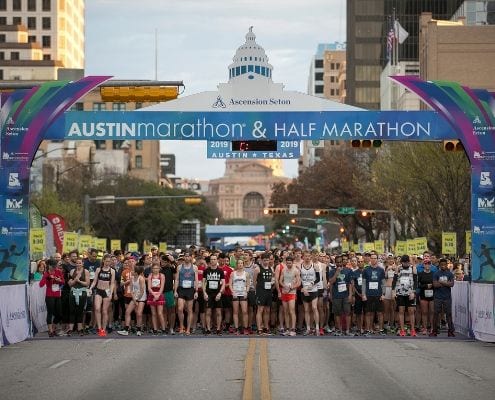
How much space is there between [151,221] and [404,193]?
45.1 m

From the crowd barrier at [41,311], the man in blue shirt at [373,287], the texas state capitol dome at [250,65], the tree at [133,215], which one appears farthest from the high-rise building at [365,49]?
the man in blue shirt at [373,287]

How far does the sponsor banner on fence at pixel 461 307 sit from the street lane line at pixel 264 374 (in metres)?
6.02

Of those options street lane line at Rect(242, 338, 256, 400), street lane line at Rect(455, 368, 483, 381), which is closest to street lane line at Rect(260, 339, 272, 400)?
street lane line at Rect(242, 338, 256, 400)

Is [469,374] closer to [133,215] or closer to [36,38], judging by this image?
[133,215]

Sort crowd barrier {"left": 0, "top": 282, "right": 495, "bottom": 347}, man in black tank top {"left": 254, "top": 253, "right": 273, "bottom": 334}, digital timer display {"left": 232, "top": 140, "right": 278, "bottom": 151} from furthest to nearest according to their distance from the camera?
digital timer display {"left": 232, "top": 140, "right": 278, "bottom": 151}
man in black tank top {"left": 254, "top": 253, "right": 273, "bottom": 334}
crowd barrier {"left": 0, "top": 282, "right": 495, "bottom": 347}

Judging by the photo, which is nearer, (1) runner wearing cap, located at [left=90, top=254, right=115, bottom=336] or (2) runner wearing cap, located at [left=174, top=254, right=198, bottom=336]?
(1) runner wearing cap, located at [left=90, top=254, right=115, bottom=336]

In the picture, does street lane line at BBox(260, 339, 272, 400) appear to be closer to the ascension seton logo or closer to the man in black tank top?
the man in black tank top

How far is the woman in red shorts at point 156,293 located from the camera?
91.3 feet

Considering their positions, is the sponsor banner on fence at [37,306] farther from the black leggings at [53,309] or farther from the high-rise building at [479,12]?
the high-rise building at [479,12]

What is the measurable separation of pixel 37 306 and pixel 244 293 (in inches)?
191

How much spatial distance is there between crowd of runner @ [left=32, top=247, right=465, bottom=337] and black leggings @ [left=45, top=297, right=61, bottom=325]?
22 millimetres

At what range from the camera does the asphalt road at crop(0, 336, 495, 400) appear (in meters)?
15.7

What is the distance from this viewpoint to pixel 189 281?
2798cm

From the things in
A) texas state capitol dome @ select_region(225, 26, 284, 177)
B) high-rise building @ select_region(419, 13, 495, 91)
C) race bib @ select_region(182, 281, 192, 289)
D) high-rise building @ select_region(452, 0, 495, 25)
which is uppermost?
high-rise building @ select_region(452, 0, 495, 25)
